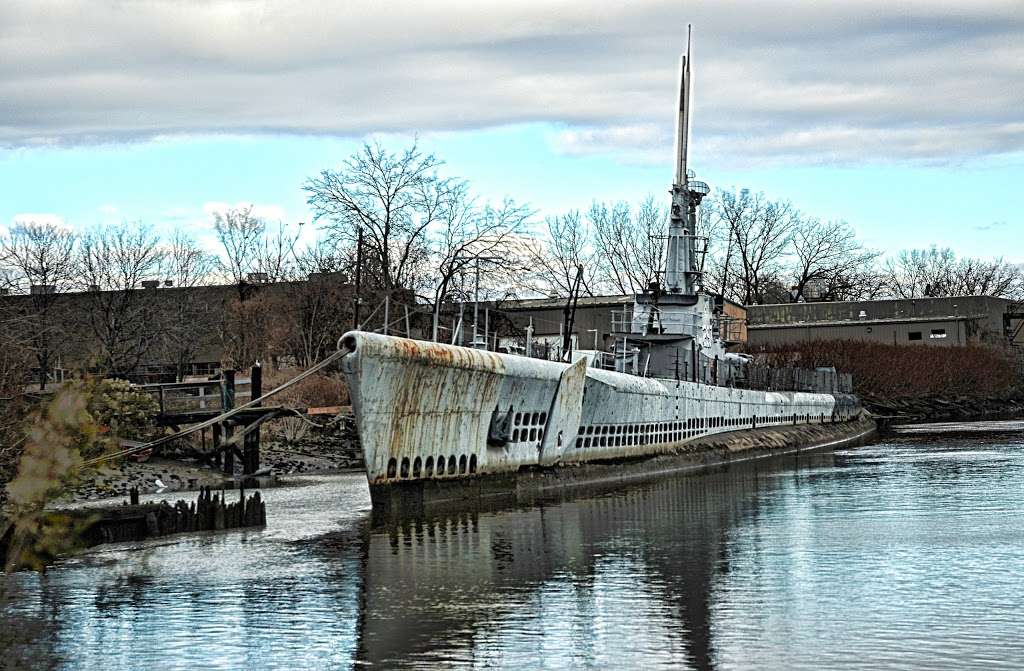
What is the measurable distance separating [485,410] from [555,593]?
11.3m

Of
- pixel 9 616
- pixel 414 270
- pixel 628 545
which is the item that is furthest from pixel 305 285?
pixel 9 616

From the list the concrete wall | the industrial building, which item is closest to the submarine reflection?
the concrete wall

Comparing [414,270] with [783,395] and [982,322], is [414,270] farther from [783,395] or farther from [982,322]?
[982,322]

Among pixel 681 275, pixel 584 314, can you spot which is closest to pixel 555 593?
pixel 681 275

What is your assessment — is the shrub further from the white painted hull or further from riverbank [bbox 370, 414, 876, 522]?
the white painted hull

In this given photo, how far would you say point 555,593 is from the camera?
61.0 feet

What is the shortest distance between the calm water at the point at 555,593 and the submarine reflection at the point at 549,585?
0.18 ft

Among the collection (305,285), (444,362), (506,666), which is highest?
(305,285)

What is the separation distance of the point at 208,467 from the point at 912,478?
21.0 metres

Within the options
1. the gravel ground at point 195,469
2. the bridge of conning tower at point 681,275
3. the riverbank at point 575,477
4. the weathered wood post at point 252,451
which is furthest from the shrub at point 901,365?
the weathered wood post at point 252,451

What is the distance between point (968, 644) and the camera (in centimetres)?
1494

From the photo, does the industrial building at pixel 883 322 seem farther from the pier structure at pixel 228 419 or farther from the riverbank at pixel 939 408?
the pier structure at pixel 228 419

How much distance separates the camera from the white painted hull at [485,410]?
2564 cm

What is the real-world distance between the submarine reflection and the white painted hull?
61.8 inches
